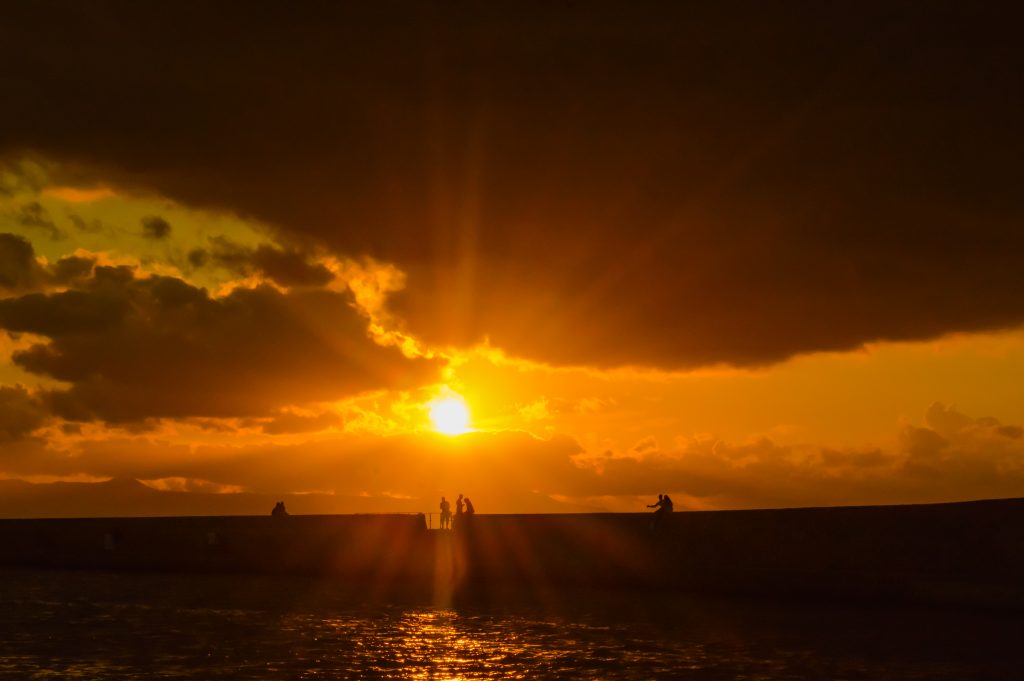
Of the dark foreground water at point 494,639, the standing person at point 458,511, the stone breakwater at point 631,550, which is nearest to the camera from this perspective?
the dark foreground water at point 494,639

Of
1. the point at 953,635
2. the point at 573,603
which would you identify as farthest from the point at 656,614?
the point at 953,635

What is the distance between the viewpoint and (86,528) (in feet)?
171

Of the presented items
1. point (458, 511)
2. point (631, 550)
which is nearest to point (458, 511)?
point (458, 511)

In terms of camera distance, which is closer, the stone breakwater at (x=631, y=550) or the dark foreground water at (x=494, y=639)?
the dark foreground water at (x=494, y=639)

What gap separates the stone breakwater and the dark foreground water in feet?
3.34

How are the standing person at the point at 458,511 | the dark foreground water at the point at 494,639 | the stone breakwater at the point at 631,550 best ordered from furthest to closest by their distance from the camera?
the standing person at the point at 458,511 → the stone breakwater at the point at 631,550 → the dark foreground water at the point at 494,639

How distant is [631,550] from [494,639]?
11.7m

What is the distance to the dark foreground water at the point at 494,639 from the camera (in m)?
20.5

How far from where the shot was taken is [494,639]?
81.4 ft

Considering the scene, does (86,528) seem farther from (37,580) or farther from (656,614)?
(656,614)

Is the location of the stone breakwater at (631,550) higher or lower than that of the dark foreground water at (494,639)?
higher

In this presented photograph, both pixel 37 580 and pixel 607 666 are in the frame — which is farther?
pixel 37 580

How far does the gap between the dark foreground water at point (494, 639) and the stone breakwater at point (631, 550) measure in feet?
3.34

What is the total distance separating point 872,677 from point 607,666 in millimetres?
4974
